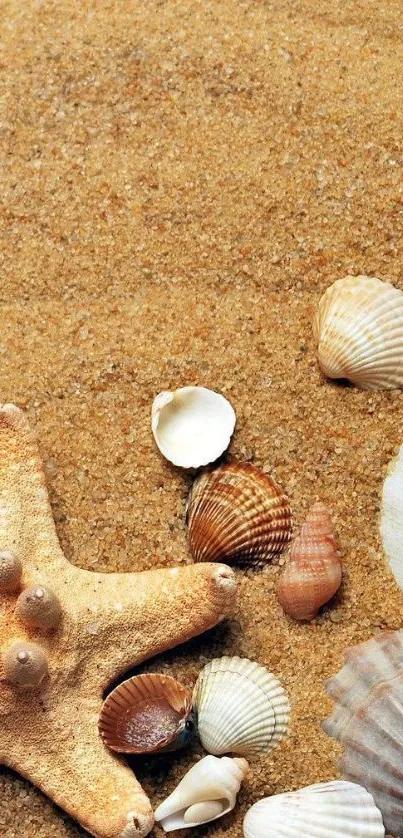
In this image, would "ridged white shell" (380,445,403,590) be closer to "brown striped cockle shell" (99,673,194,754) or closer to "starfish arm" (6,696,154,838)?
"brown striped cockle shell" (99,673,194,754)

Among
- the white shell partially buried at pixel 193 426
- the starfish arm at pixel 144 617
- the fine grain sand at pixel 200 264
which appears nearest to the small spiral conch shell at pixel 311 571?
the fine grain sand at pixel 200 264

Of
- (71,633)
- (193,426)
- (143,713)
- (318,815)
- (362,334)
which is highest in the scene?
(362,334)

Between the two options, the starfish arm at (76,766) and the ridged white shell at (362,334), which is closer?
the starfish arm at (76,766)

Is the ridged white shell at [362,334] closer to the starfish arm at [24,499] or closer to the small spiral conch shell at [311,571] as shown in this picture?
the small spiral conch shell at [311,571]

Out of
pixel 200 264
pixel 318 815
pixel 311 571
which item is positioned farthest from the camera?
pixel 200 264

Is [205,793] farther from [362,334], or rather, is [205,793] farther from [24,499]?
[362,334]

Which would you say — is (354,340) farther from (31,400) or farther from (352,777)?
(352,777)

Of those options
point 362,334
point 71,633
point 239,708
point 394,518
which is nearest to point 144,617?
point 71,633
